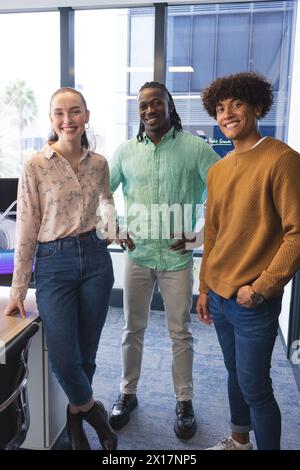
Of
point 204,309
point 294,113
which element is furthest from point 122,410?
point 294,113

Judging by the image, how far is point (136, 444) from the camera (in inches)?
71.4

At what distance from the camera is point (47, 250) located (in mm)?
1455

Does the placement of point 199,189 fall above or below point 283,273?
above

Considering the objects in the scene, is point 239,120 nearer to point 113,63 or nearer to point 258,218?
point 258,218

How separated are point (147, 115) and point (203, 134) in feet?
5.62

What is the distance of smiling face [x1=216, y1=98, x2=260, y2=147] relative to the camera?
1289 mm

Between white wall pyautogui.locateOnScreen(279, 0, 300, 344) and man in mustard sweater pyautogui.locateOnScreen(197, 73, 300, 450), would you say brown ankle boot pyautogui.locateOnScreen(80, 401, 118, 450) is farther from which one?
white wall pyautogui.locateOnScreen(279, 0, 300, 344)

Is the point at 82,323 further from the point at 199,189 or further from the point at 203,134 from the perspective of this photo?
the point at 203,134

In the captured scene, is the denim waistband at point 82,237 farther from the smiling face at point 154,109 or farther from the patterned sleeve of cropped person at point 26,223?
the smiling face at point 154,109

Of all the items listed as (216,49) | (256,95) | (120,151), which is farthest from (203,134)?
(256,95)

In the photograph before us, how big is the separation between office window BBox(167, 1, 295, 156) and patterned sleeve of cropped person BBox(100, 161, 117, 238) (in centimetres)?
196

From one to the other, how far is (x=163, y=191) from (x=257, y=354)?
0.85m

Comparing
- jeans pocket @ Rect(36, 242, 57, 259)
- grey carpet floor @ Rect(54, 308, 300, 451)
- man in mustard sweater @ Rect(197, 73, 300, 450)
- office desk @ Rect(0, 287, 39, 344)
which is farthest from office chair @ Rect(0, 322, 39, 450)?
man in mustard sweater @ Rect(197, 73, 300, 450)

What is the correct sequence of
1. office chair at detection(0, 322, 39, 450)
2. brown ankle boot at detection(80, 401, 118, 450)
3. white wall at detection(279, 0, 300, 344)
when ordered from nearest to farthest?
office chair at detection(0, 322, 39, 450) → brown ankle boot at detection(80, 401, 118, 450) → white wall at detection(279, 0, 300, 344)
